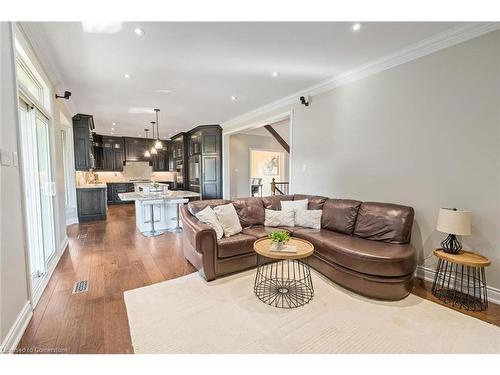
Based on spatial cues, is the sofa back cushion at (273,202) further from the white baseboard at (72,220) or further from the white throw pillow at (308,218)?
the white baseboard at (72,220)

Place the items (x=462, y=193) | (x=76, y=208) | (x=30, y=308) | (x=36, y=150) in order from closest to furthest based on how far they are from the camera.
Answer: (x=30, y=308) < (x=462, y=193) < (x=36, y=150) < (x=76, y=208)

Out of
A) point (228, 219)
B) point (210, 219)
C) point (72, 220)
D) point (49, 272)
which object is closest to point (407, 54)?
point (228, 219)

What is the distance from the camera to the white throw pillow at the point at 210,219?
290 centimetres


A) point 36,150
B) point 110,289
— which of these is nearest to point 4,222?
point 110,289

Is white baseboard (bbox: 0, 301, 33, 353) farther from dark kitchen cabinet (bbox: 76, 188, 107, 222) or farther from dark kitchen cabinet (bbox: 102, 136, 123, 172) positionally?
dark kitchen cabinet (bbox: 102, 136, 123, 172)

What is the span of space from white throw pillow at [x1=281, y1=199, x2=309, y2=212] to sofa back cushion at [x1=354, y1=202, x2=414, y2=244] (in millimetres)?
862

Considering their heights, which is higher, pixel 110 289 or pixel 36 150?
pixel 36 150

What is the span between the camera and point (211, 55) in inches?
111

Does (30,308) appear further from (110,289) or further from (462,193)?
(462,193)

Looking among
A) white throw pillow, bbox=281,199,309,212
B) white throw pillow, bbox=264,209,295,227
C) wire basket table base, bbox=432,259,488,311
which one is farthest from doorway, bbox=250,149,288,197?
wire basket table base, bbox=432,259,488,311

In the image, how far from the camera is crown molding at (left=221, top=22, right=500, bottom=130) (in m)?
2.25

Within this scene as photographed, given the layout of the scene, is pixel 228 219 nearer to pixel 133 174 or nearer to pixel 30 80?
pixel 30 80
